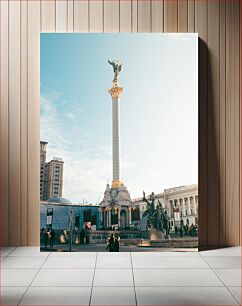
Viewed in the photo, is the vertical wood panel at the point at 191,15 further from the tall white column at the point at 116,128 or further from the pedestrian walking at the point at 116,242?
the pedestrian walking at the point at 116,242

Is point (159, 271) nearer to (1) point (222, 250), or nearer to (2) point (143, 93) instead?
(1) point (222, 250)

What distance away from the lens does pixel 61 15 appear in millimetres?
4852

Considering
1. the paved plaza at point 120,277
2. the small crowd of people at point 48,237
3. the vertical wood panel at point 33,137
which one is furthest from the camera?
the vertical wood panel at point 33,137

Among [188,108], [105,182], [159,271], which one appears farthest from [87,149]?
[159,271]

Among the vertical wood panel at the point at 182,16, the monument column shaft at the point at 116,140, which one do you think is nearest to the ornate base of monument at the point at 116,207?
the monument column shaft at the point at 116,140

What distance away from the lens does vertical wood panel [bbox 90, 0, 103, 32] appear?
4.85 m

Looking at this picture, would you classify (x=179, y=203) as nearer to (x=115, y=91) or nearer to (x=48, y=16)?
(x=115, y=91)

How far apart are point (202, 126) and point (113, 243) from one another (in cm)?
141

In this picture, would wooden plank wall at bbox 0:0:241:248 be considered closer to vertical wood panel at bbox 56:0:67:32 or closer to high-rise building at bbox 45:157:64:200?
vertical wood panel at bbox 56:0:67:32

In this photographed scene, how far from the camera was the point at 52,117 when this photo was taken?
4.77 meters

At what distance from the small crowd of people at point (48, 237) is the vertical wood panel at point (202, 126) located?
1411 mm

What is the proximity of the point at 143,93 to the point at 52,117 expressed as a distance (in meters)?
0.89

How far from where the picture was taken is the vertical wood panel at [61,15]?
4.84 meters

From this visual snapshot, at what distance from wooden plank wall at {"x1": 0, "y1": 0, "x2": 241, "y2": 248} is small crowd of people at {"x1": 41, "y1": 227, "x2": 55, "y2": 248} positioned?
164 mm
